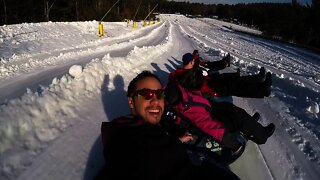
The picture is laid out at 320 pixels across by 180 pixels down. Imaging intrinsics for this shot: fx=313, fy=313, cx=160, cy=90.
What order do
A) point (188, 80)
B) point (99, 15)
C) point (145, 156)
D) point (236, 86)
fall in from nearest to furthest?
point (145, 156) → point (188, 80) → point (236, 86) → point (99, 15)

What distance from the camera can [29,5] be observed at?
3428cm

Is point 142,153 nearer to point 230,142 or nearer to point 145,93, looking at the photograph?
point 145,93

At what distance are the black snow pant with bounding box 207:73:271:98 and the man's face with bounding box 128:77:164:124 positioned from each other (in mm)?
2897

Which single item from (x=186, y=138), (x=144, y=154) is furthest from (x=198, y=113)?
(x=144, y=154)

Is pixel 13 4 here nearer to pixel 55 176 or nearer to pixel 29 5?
pixel 29 5

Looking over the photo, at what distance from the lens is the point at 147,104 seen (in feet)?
9.57

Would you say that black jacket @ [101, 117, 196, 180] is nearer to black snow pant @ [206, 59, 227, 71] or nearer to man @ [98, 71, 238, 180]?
man @ [98, 71, 238, 180]

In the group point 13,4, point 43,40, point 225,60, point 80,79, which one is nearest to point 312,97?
point 225,60

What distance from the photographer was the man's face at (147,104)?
2.90 m

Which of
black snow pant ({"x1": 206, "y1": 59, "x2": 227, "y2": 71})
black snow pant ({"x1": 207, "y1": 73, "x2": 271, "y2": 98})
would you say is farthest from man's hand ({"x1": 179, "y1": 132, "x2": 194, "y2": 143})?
black snow pant ({"x1": 206, "y1": 59, "x2": 227, "y2": 71})

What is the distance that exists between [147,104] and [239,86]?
10.4 ft

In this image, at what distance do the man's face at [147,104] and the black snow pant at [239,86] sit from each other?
2897 mm

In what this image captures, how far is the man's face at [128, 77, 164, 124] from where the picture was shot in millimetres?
2896

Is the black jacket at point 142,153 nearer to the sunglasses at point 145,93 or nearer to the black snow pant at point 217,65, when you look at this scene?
the sunglasses at point 145,93
